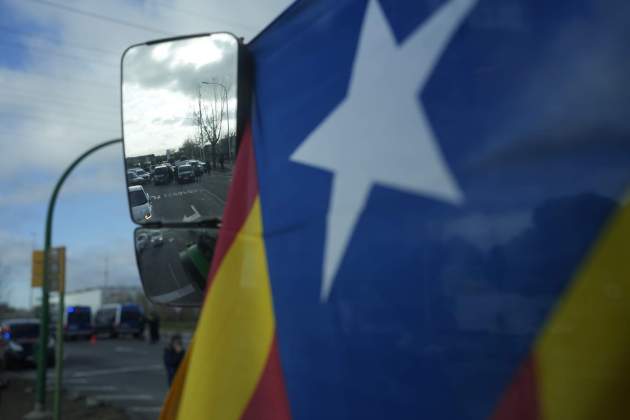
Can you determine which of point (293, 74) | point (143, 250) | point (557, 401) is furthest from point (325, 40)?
point (143, 250)

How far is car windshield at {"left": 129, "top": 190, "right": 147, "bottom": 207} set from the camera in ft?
7.28

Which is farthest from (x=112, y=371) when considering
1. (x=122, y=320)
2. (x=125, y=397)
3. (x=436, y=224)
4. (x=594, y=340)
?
(x=594, y=340)

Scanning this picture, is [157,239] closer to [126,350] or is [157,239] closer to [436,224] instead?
[436,224]

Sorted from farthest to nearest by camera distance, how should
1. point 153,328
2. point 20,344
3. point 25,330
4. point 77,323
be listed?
point 77,323
point 153,328
point 25,330
point 20,344

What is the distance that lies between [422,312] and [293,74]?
727mm

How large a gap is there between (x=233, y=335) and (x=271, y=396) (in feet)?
0.61

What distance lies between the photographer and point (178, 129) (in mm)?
2104

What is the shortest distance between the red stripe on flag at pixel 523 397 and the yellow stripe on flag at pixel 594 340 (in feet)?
0.06

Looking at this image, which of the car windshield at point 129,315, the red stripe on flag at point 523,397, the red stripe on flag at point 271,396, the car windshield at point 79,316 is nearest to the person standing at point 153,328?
the car windshield at point 129,315

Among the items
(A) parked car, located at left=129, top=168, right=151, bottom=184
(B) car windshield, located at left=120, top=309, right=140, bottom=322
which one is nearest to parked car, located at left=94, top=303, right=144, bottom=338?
(B) car windshield, located at left=120, top=309, right=140, bottom=322

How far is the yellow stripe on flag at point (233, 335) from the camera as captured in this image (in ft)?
5.41

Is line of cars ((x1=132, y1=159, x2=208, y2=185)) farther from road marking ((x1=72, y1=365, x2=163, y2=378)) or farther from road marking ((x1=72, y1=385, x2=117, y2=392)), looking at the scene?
road marking ((x1=72, y1=365, x2=163, y2=378))

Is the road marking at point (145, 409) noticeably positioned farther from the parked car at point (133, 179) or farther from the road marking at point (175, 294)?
the parked car at point (133, 179)

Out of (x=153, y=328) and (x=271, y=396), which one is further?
(x=153, y=328)
